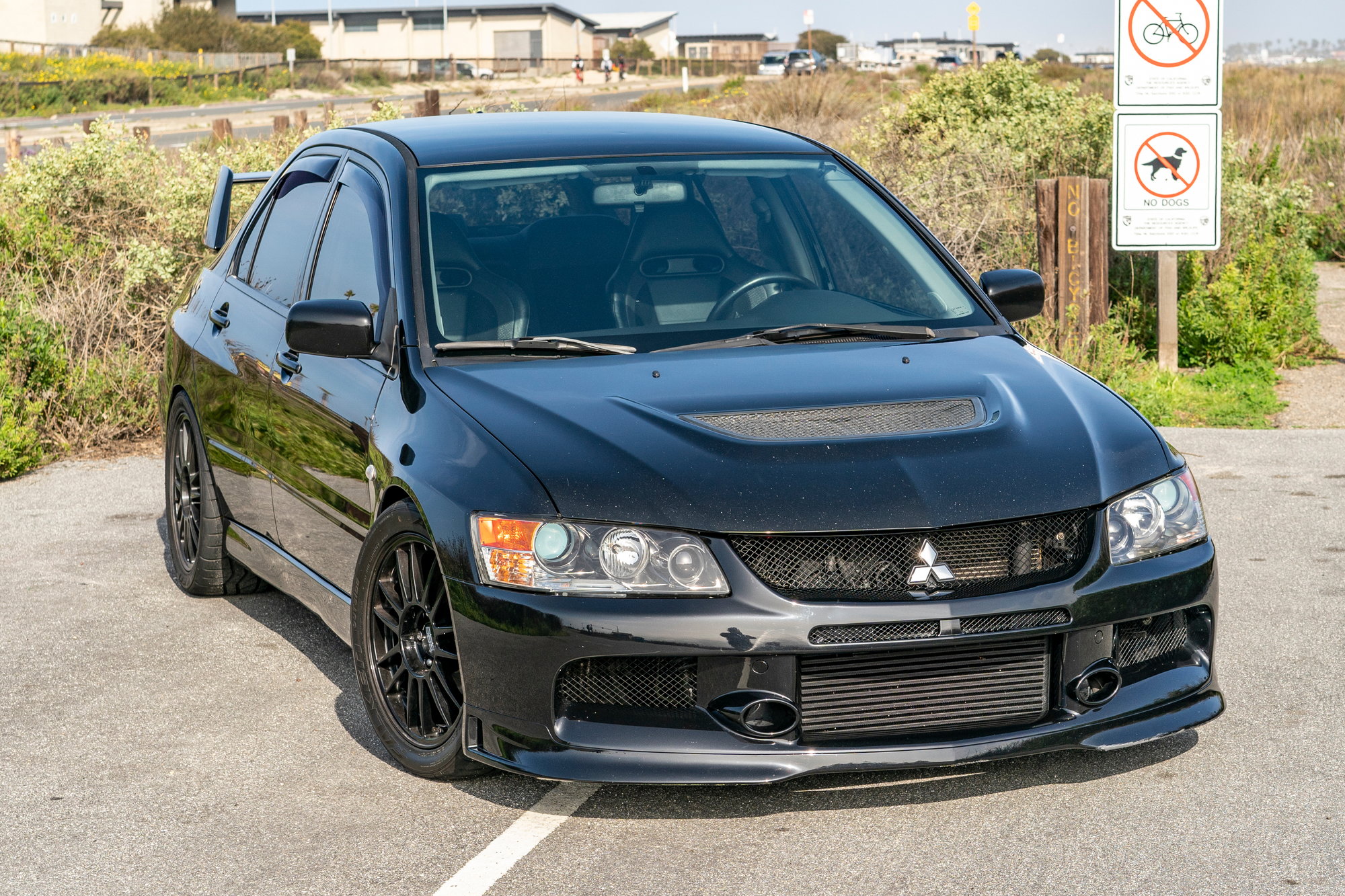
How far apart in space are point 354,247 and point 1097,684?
8.53 ft

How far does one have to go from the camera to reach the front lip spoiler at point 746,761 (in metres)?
3.56

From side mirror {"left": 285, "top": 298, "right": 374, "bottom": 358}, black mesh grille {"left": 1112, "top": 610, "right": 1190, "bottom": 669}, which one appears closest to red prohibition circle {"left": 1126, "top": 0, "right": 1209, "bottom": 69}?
black mesh grille {"left": 1112, "top": 610, "right": 1190, "bottom": 669}

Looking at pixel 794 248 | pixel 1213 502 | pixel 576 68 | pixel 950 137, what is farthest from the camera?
pixel 576 68

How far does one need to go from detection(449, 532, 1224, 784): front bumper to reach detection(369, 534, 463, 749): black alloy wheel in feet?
0.66

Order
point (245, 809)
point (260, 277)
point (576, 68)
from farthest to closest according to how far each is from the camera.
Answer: point (576, 68) → point (260, 277) → point (245, 809)

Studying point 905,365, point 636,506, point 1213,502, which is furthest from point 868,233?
point 1213,502

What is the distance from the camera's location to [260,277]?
575 cm

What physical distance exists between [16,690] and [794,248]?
2.90m

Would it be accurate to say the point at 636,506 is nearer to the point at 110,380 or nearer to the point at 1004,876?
the point at 1004,876

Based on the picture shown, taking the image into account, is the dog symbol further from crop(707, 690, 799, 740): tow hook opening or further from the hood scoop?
crop(707, 690, 799, 740): tow hook opening

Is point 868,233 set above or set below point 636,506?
above

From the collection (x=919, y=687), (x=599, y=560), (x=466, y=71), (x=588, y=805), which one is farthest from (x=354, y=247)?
(x=466, y=71)

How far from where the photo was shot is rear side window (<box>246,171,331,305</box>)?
5.41 meters

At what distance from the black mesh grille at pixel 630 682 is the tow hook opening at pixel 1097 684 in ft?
3.00
